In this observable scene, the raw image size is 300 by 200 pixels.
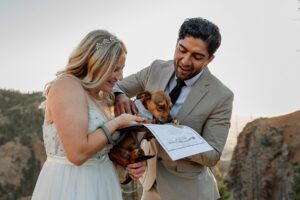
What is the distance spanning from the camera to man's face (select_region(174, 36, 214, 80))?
14.3 ft

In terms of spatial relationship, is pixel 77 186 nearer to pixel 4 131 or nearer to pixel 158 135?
pixel 158 135

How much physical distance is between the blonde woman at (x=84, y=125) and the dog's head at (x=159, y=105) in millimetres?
360

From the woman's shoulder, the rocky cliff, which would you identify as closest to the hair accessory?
the woman's shoulder

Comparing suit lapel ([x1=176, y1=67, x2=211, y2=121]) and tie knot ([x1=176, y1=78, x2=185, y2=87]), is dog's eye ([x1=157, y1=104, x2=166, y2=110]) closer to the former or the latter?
suit lapel ([x1=176, y1=67, x2=211, y2=121])

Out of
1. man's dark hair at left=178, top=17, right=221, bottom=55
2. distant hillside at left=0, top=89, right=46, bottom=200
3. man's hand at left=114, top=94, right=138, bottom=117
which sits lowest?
distant hillside at left=0, top=89, right=46, bottom=200

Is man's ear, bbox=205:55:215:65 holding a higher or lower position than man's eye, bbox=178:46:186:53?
lower

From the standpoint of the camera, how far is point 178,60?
14.5 feet

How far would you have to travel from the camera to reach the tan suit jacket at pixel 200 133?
4441 millimetres

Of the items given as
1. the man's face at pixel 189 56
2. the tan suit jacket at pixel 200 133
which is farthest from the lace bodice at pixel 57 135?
the man's face at pixel 189 56

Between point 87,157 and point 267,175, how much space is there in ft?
44.3

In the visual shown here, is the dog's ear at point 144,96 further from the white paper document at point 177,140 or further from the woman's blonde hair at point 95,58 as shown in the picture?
the woman's blonde hair at point 95,58

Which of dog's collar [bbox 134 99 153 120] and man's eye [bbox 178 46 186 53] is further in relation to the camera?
man's eye [bbox 178 46 186 53]

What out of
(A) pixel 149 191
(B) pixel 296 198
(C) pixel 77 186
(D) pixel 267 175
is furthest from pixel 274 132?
(C) pixel 77 186

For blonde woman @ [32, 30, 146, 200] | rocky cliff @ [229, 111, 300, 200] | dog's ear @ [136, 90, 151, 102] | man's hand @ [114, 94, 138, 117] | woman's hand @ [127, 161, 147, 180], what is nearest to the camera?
blonde woman @ [32, 30, 146, 200]
